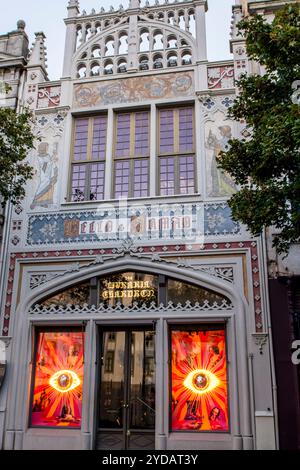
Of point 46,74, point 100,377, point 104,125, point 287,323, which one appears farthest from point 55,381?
point 46,74

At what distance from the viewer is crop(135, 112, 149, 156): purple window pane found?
47.4ft

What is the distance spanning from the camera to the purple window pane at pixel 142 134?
47.4 ft

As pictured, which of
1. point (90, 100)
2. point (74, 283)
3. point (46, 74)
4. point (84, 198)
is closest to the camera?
point (74, 283)

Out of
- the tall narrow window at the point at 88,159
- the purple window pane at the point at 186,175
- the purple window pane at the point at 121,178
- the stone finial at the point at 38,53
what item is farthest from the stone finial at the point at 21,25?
the purple window pane at the point at 186,175

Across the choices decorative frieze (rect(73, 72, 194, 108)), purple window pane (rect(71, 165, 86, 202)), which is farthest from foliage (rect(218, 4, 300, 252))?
purple window pane (rect(71, 165, 86, 202))

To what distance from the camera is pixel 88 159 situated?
575 inches

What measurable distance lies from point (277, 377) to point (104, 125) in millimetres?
9000

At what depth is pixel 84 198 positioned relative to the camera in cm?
1416

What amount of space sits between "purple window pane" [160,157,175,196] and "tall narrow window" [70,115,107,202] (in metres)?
1.81

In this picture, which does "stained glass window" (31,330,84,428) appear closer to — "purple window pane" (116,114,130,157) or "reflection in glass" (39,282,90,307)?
"reflection in glass" (39,282,90,307)

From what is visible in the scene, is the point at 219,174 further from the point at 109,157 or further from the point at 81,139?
the point at 81,139

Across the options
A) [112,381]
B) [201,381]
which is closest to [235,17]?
[201,381]

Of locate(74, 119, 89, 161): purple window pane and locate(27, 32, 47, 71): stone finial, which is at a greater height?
locate(27, 32, 47, 71): stone finial
